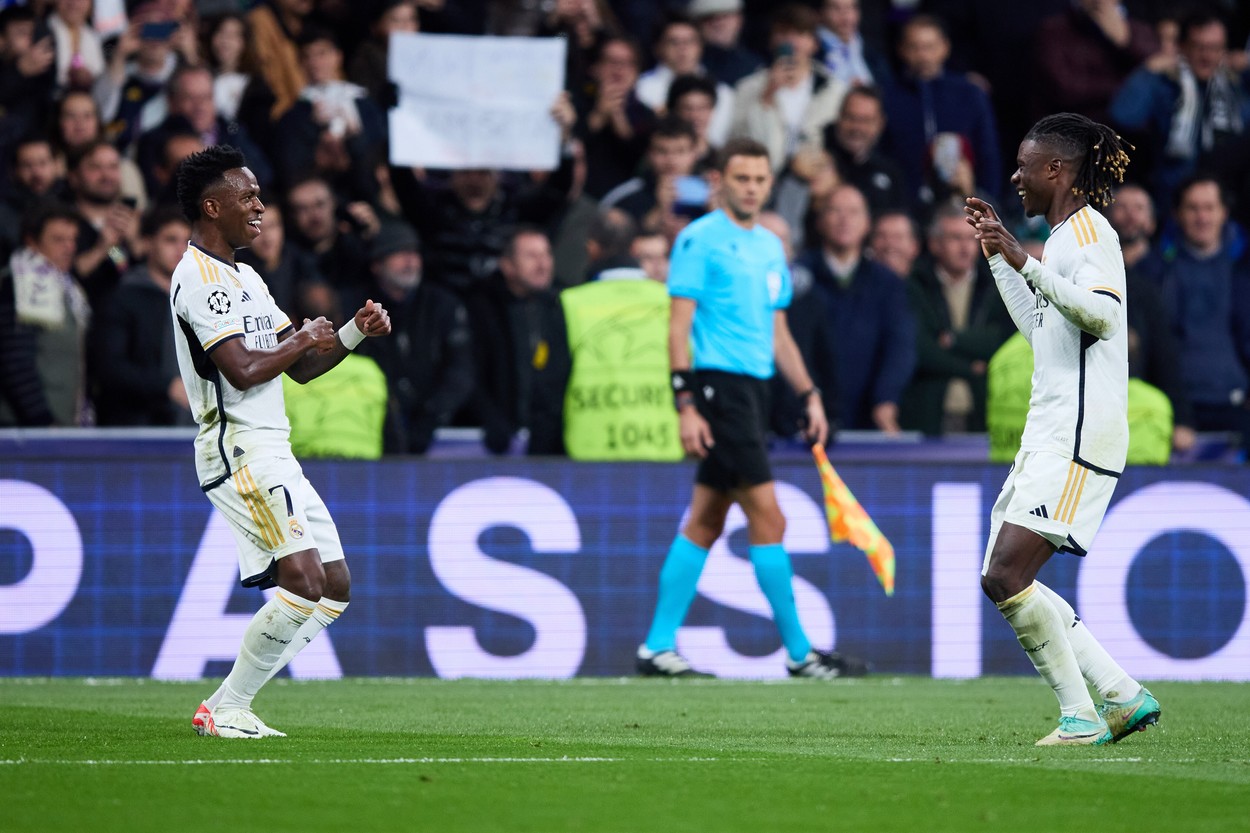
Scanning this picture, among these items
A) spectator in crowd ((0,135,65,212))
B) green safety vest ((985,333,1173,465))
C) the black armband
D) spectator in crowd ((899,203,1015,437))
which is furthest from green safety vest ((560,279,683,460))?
spectator in crowd ((0,135,65,212))

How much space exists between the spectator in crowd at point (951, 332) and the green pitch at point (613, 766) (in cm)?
397

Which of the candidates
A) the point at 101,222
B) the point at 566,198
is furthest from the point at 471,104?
the point at 101,222

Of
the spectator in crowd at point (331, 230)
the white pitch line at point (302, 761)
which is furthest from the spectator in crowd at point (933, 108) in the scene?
the white pitch line at point (302, 761)

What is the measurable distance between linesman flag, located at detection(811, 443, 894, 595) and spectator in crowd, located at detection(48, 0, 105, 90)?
589 cm

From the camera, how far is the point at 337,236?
42.7ft

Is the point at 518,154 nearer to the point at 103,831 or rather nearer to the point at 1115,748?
the point at 1115,748

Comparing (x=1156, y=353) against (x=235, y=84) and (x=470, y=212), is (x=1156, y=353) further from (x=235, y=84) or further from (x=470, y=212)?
(x=235, y=84)

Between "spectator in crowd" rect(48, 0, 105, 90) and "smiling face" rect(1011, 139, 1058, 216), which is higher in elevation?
"spectator in crowd" rect(48, 0, 105, 90)

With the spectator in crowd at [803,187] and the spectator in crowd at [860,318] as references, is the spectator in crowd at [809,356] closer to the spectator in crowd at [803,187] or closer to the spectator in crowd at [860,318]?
the spectator in crowd at [860,318]

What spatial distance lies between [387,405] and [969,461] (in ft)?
11.2

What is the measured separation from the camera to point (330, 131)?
44.1ft

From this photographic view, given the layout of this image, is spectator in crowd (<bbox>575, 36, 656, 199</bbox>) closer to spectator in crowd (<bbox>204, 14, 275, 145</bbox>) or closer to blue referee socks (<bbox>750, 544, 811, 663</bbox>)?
spectator in crowd (<bbox>204, 14, 275, 145</bbox>)

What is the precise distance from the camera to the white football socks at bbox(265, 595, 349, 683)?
7.04 m

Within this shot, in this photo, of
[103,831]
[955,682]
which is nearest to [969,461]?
[955,682]
